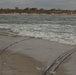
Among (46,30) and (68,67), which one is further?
(46,30)

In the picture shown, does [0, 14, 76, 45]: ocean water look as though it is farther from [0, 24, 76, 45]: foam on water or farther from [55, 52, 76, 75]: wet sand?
[55, 52, 76, 75]: wet sand

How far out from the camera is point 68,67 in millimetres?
6508

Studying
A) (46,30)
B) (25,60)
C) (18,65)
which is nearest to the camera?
(18,65)

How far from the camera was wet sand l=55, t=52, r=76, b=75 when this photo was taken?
6043mm

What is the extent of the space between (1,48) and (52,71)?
294 cm

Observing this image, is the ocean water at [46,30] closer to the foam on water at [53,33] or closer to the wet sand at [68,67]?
the foam on water at [53,33]

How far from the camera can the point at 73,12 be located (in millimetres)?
118938

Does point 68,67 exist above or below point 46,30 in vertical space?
above

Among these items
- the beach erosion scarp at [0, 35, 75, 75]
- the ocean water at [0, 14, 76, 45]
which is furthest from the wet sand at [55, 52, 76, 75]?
the ocean water at [0, 14, 76, 45]

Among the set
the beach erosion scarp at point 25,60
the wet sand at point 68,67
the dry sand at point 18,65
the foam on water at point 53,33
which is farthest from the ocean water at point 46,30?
the dry sand at point 18,65

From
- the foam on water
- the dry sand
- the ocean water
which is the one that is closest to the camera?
the dry sand

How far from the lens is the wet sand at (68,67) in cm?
604

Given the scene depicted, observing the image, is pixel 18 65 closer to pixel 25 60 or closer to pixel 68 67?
pixel 25 60

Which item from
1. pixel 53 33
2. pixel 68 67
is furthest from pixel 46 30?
pixel 68 67
